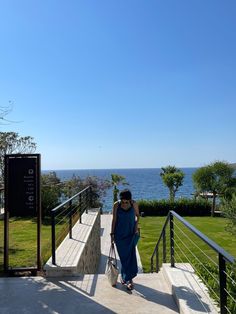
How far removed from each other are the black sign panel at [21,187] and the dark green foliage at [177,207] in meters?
21.4

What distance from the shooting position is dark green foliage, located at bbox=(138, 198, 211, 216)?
91.4 ft

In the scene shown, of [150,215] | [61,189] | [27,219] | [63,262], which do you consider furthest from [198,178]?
[63,262]

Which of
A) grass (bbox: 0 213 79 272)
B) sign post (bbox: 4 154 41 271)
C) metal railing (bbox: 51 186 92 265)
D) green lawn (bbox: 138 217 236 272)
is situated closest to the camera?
metal railing (bbox: 51 186 92 265)

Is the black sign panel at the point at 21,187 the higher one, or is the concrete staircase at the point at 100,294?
the black sign panel at the point at 21,187

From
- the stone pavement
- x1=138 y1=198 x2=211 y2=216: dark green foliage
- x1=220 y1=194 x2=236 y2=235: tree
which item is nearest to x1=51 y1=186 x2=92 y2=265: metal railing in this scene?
the stone pavement

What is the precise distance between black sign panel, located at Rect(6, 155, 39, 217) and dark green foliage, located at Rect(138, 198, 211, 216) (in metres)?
21.4

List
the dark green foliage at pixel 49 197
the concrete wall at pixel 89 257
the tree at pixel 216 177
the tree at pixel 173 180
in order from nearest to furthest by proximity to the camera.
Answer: the concrete wall at pixel 89 257 → the dark green foliage at pixel 49 197 → the tree at pixel 216 177 → the tree at pixel 173 180

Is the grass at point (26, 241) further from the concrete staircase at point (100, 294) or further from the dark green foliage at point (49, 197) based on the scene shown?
the dark green foliage at point (49, 197)

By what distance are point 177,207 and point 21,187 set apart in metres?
22.5

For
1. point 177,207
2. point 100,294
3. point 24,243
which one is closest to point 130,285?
point 100,294

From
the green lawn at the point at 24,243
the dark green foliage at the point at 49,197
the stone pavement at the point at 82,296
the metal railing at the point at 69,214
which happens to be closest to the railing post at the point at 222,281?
the stone pavement at the point at 82,296

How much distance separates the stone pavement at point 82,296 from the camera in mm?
4648

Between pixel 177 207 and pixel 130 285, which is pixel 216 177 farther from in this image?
pixel 130 285

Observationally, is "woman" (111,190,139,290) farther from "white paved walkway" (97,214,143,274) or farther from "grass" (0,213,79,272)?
"white paved walkway" (97,214,143,274)
